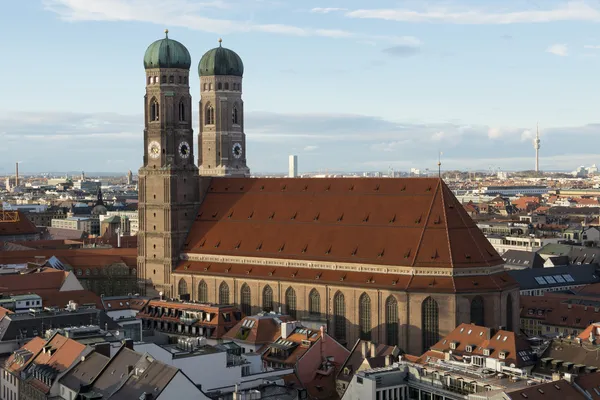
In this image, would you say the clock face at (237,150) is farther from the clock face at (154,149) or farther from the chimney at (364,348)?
the chimney at (364,348)

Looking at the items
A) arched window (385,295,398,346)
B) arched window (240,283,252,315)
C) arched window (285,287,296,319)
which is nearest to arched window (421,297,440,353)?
arched window (385,295,398,346)

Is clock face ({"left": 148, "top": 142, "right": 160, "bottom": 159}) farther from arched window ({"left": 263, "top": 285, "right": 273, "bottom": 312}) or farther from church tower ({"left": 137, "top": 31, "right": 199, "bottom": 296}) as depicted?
arched window ({"left": 263, "top": 285, "right": 273, "bottom": 312})

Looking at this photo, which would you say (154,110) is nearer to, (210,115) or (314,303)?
(210,115)

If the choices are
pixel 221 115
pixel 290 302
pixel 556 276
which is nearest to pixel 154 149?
pixel 221 115

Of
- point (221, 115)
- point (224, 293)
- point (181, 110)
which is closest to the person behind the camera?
point (224, 293)

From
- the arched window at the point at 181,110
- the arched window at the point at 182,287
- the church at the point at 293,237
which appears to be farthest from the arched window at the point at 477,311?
the arched window at the point at 181,110

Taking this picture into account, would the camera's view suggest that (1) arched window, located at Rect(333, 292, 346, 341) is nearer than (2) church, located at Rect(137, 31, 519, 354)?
No
